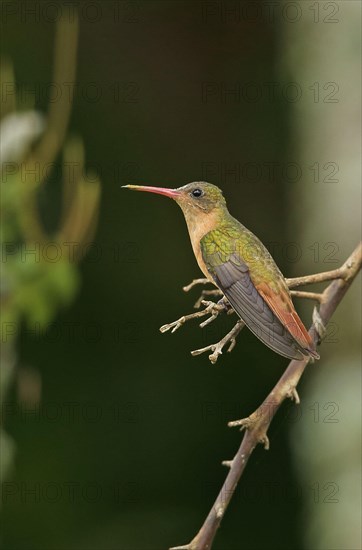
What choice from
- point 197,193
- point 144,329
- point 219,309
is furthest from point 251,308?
point 144,329

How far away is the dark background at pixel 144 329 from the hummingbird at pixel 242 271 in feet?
8.94

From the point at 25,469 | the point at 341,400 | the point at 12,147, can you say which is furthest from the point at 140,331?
the point at 341,400

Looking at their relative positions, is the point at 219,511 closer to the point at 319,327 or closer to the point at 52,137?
the point at 319,327

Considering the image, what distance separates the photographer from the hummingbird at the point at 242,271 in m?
1.03

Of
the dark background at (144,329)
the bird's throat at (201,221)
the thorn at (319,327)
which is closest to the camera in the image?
the thorn at (319,327)

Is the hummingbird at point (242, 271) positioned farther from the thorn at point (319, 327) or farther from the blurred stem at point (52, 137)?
the blurred stem at point (52, 137)

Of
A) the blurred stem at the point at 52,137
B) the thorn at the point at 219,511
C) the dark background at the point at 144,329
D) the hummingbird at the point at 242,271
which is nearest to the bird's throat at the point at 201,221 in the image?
the hummingbird at the point at 242,271

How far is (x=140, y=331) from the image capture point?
439cm

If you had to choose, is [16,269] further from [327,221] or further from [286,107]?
[286,107]

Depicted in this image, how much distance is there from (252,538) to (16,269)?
2502 millimetres

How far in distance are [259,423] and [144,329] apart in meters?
3.30

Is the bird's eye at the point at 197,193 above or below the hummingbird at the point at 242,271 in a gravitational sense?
above

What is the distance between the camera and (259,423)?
3.65 ft

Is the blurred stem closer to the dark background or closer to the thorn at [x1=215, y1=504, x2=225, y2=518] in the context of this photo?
the dark background
